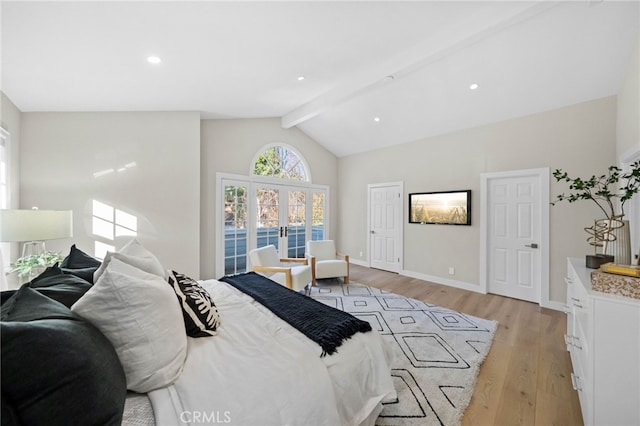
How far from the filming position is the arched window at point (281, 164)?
4.88m

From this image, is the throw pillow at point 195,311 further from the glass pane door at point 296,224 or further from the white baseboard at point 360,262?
the white baseboard at point 360,262

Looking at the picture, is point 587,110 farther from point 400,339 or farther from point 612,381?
point 400,339

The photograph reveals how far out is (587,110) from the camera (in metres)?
3.15

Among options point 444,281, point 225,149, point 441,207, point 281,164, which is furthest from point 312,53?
point 444,281

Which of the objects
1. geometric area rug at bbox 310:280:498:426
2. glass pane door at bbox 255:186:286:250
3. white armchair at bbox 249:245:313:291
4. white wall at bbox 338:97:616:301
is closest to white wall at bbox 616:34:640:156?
white wall at bbox 338:97:616:301

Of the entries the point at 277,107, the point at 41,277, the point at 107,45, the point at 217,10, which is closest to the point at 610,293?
the point at 41,277

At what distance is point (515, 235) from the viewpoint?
12.3ft

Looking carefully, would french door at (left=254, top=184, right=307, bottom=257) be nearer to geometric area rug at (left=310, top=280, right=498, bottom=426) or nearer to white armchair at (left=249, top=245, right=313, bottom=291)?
white armchair at (left=249, top=245, right=313, bottom=291)

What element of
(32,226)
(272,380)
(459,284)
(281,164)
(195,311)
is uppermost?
(281,164)

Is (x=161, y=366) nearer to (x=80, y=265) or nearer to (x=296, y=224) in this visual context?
(x=80, y=265)

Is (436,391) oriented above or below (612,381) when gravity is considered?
below

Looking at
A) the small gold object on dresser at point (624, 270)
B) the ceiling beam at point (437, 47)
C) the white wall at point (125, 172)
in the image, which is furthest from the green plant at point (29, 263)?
the small gold object on dresser at point (624, 270)

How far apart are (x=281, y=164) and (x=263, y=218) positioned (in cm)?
117

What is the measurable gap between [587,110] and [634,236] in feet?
5.36
